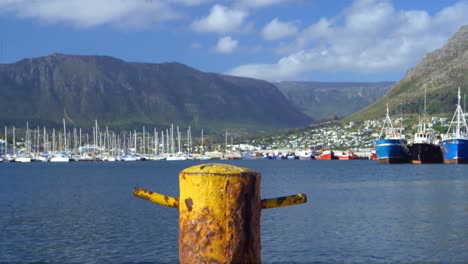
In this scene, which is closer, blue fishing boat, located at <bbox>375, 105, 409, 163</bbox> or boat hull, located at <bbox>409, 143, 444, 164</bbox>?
blue fishing boat, located at <bbox>375, 105, 409, 163</bbox>

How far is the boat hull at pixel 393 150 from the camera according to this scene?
17312 centimetres

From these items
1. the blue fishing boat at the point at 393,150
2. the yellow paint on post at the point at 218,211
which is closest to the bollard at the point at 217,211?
the yellow paint on post at the point at 218,211

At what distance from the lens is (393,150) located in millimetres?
176500

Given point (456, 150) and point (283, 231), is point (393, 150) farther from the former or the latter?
point (283, 231)

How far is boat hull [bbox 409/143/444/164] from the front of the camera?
585 feet

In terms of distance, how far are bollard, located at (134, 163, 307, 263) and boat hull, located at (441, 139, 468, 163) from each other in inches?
6294

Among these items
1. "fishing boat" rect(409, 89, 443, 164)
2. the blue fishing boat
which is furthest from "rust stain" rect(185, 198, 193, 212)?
"fishing boat" rect(409, 89, 443, 164)

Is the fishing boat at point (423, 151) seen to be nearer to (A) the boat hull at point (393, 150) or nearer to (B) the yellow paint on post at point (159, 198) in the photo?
(A) the boat hull at point (393, 150)

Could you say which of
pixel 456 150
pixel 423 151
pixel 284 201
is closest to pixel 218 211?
pixel 284 201

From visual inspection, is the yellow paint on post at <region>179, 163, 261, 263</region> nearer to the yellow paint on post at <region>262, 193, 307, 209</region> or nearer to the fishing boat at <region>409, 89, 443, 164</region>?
the yellow paint on post at <region>262, 193, 307, 209</region>

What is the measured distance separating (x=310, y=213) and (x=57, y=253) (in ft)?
74.9

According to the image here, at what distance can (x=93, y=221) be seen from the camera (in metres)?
46.9

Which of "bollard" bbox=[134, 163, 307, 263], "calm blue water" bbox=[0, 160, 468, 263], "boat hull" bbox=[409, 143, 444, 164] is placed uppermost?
"bollard" bbox=[134, 163, 307, 263]

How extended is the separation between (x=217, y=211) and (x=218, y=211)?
13 millimetres
